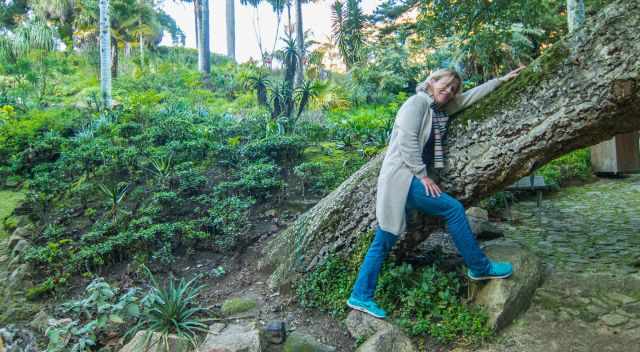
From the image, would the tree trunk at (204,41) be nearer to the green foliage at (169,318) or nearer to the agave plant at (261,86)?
the agave plant at (261,86)

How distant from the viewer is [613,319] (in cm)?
275

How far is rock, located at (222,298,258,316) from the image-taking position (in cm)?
333

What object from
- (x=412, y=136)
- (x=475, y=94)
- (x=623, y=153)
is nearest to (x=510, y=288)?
(x=412, y=136)

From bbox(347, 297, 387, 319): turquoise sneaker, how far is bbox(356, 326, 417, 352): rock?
0.14m

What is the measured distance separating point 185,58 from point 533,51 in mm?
17656

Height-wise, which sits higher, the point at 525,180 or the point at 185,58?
the point at 185,58

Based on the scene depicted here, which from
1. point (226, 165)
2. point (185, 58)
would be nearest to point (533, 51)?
point (226, 165)

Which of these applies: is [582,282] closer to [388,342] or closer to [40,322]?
[388,342]

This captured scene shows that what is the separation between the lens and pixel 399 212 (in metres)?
2.80

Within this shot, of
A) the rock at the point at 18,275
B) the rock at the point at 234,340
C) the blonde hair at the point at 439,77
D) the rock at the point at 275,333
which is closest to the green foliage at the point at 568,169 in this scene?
the blonde hair at the point at 439,77

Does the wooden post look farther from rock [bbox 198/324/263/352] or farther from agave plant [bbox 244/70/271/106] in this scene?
rock [bbox 198/324/263/352]

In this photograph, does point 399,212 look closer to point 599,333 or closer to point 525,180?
point 599,333

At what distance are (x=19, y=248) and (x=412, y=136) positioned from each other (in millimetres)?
4771

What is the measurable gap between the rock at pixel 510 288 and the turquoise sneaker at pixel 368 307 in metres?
0.75
